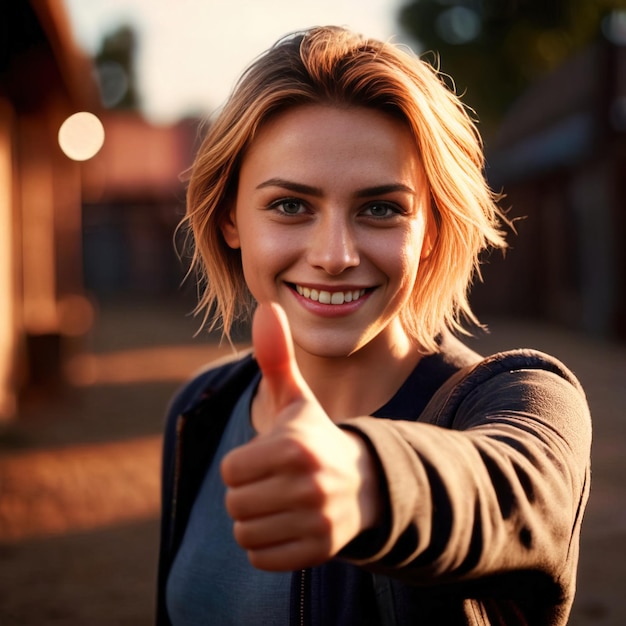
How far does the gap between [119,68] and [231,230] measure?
60.0m

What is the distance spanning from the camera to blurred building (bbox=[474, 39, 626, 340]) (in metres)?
14.9

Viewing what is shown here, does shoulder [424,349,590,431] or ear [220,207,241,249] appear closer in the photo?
shoulder [424,349,590,431]

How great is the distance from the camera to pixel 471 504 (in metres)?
1.08

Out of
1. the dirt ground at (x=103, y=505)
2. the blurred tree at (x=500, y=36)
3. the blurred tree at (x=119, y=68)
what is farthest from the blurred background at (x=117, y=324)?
the blurred tree at (x=119, y=68)

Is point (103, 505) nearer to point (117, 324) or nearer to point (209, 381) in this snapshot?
point (209, 381)

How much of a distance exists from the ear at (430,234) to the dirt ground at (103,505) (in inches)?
109

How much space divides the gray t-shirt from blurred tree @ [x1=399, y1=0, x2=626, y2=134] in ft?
105

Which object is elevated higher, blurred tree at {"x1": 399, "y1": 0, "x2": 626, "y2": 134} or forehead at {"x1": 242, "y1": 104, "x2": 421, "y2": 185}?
blurred tree at {"x1": 399, "y1": 0, "x2": 626, "y2": 134}

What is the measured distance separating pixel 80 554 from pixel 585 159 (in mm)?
13096

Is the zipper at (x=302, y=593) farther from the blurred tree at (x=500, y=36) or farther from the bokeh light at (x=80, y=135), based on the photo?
the blurred tree at (x=500, y=36)

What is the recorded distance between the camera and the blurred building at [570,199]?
49.0 ft

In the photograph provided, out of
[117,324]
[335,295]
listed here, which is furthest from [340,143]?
[117,324]

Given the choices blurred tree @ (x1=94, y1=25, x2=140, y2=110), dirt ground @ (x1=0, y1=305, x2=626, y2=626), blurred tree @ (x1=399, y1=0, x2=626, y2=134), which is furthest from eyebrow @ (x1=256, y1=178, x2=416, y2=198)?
blurred tree @ (x1=94, y1=25, x2=140, y2=110)

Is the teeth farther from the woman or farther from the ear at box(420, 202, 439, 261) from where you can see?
the ear at box(420, 202, 439, 261)
